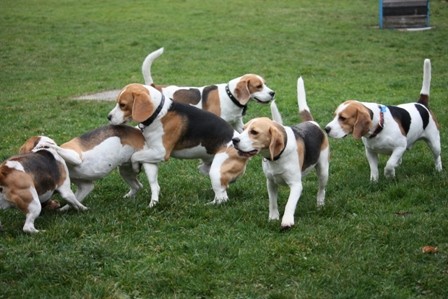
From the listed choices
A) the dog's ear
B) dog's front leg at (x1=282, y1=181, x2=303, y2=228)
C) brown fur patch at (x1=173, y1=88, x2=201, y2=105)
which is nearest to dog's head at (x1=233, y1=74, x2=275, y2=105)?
brown fur patch at (x1=173, y1=88, x2=201, y2=105)

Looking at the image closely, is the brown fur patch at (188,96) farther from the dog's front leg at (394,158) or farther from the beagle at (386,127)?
the dog's front leg at (394,158)

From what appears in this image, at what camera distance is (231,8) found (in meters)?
33.4

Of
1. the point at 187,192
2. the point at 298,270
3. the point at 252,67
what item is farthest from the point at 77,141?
the point at 252,67

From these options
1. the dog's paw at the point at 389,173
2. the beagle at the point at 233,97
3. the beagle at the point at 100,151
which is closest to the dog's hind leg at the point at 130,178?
the beagle at the point at 100,151

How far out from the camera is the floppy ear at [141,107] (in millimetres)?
7625

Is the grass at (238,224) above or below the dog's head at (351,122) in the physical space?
below

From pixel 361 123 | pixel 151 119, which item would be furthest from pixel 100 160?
pixel 361 123

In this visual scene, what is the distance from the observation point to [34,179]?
6668 mm

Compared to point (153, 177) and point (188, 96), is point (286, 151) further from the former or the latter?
point (188, 96)

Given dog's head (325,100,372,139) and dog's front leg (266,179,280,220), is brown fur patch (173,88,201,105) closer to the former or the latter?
dog's head (325,100,372,139)

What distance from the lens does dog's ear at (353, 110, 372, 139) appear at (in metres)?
7.95

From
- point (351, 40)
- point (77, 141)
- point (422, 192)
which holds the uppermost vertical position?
point (77, 141)

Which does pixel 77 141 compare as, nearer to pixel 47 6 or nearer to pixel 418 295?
pixel 418 295

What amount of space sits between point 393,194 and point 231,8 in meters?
26.8
